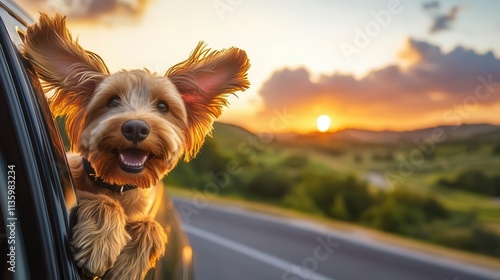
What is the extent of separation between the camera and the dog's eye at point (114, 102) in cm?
167

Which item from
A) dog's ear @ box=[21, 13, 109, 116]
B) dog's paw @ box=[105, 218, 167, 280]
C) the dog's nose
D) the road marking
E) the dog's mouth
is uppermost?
dog's ear @ box=[21, 13, 109, 116]

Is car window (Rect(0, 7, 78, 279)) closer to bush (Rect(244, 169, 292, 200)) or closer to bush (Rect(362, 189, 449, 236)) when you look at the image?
bush (Rect(244, 169, 292, 200))

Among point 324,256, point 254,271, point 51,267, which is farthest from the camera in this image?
point 324,256

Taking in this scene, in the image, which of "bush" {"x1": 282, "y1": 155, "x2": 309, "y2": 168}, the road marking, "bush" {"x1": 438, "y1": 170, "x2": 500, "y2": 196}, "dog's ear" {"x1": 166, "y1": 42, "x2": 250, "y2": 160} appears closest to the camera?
"dog's ear" {"x1": 166, "y1": 42, "x2": 250, "y2": 160}

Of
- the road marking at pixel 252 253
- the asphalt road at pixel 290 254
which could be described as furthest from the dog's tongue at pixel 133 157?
the road marking at pixel 252 253

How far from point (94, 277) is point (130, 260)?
10cm

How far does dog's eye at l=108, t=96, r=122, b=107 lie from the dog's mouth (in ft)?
0.38

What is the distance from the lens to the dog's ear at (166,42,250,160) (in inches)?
72.7

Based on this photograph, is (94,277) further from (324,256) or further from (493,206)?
(493,206)

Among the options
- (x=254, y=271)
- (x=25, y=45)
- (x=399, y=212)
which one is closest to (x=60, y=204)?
(x=25, y=45)

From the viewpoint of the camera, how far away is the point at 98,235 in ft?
5.34

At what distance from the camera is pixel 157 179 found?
1737mm

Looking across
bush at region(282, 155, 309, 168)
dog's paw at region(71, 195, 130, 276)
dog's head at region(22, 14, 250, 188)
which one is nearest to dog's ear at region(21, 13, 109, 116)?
dog's head at region(22, 14, 250, 188)

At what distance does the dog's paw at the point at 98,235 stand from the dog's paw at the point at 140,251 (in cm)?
3
